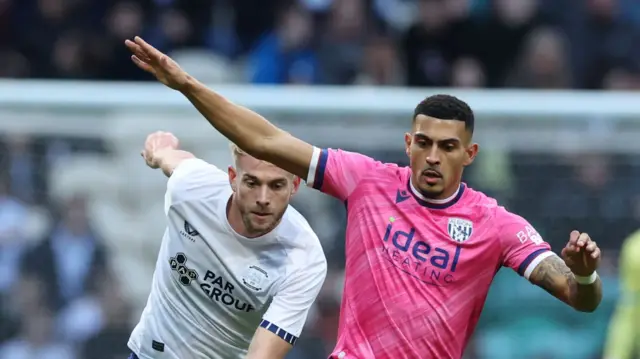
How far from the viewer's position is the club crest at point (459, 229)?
6410 mm

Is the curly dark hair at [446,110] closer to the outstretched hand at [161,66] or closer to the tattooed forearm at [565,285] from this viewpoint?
the tattooed forearm at [565,285]

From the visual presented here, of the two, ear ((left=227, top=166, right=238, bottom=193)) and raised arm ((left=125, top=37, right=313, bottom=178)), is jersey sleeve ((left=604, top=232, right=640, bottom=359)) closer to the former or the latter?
ear ((left=227, top=166, right=238, bottom=193))

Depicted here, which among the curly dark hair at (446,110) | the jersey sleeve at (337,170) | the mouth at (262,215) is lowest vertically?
the mouth at (262,215)

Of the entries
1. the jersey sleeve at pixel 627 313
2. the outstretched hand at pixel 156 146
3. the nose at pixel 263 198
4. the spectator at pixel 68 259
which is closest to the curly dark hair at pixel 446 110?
the nose at pixel 263 198

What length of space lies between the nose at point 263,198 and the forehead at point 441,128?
807 mm

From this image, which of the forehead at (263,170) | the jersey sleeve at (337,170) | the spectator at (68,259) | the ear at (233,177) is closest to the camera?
the jersey sleeve at (337,170)

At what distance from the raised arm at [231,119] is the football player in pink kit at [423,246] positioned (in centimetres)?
6

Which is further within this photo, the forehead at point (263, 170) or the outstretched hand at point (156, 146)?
the outstretched hand at point (156, 146)

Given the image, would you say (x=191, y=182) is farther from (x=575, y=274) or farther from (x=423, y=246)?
(x=575, y=274)

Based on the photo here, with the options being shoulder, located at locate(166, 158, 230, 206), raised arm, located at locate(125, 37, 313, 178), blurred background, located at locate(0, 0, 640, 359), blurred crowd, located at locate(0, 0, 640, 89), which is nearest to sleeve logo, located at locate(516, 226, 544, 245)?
raised arm, located at locate(125, 37, 313, 178)

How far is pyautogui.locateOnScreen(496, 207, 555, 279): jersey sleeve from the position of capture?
6.30 meters

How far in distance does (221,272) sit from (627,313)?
16.8 feet

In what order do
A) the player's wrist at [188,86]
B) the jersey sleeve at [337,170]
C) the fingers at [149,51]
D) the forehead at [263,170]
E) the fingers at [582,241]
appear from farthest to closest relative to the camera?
the forehead at [263,170], the jersey sleeve at [337,170], the fingers at [582,241], the player's wrist at [188,86], the fingers at [149,51]

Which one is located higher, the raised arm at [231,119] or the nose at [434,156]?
the nose at [434,156]
